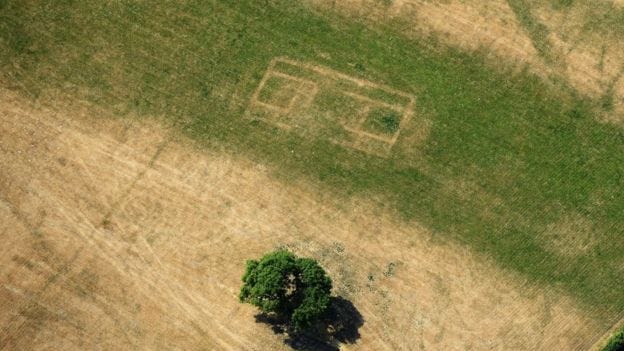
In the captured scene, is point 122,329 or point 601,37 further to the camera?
point 601,37

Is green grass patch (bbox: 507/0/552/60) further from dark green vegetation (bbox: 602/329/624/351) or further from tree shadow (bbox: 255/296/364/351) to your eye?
tree shadow (bbox: 255/296/364/351)

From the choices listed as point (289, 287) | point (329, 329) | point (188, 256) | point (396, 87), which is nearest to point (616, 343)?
point (329, 329)

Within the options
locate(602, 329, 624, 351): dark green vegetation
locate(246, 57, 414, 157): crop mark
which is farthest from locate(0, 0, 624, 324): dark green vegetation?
locate(602, 329, 624, 351): dark green vegetation

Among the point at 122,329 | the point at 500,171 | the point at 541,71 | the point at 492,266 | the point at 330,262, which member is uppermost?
the point at 541,71

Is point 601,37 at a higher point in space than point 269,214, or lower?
higher

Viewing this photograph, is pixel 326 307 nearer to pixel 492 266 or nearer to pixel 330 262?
pixel 330 262

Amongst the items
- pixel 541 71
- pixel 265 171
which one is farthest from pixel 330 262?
pixel 541 71
